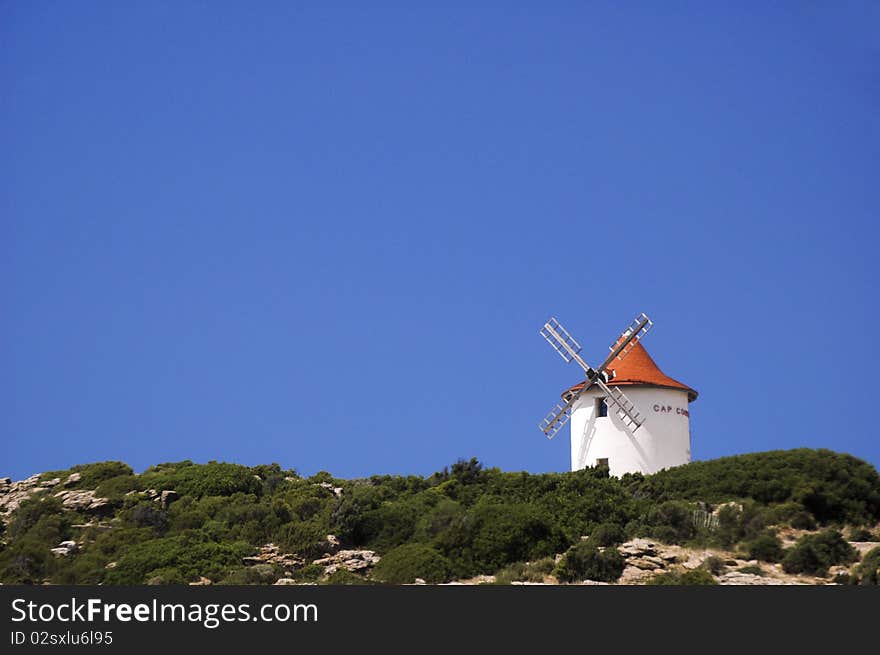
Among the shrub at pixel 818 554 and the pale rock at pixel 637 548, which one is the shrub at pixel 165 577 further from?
the shrub at pixel 818 554

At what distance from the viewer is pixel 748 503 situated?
38.8 m

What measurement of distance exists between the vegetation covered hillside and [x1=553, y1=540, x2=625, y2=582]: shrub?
2.2 inches

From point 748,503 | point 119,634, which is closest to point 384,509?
point 748,503

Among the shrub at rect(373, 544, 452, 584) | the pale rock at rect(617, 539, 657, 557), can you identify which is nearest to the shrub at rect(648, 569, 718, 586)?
the pale rock at rect(617, 539, 657, 557)

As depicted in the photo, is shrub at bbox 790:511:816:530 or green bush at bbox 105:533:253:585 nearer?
green bush at bbox 105:533:253:585

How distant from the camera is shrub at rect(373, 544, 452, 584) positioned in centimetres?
3422

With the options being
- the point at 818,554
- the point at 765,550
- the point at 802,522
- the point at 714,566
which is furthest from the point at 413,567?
the point at 802,522

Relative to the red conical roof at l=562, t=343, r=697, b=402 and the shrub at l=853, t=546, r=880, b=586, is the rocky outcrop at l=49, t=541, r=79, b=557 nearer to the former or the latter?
the red conical roof at l=562, t=343, r=697, b=402

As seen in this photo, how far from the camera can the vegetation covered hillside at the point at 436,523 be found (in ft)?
115

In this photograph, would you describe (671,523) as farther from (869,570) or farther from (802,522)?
(869,570)

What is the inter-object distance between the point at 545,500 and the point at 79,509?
17.6 m

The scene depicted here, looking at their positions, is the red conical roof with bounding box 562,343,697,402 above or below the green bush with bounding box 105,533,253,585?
above

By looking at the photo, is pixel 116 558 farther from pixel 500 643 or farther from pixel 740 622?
pixel 740 622

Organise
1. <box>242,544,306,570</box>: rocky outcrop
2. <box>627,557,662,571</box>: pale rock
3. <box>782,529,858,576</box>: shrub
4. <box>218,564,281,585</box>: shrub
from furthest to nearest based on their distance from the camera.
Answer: <box>242,544,306,570</box>: rocky outcrop, <box>218,564,281,585</box>: shrub, <box>627,557,662,571</box>: pale rock, <box>782,529,858,576</box>: shrub
